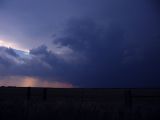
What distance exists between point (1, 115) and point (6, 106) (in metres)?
1.32

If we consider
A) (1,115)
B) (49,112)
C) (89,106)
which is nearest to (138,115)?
(89,106)

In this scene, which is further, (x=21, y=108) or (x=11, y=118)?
(x=21, y=108)

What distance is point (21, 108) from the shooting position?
45.9ft

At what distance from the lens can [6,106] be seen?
47.8ft

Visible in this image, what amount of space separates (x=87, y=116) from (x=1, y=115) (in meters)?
A: 3.68

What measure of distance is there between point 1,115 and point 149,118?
6.31 metres

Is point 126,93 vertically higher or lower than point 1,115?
higher

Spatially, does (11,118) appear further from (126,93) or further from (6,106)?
(126,93)

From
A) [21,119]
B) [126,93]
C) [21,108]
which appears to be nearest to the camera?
[21,119]

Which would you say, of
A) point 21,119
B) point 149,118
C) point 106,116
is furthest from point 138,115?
point 21,119

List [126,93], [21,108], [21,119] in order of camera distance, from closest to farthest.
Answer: [21,119] → [21,108] → [126,93]

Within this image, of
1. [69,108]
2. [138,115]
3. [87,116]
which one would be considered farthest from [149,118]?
[69,108]

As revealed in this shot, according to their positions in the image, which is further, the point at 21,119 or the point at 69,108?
the point at 69,108

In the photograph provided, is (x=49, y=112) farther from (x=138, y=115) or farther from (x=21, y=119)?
(x=138, y=115)
